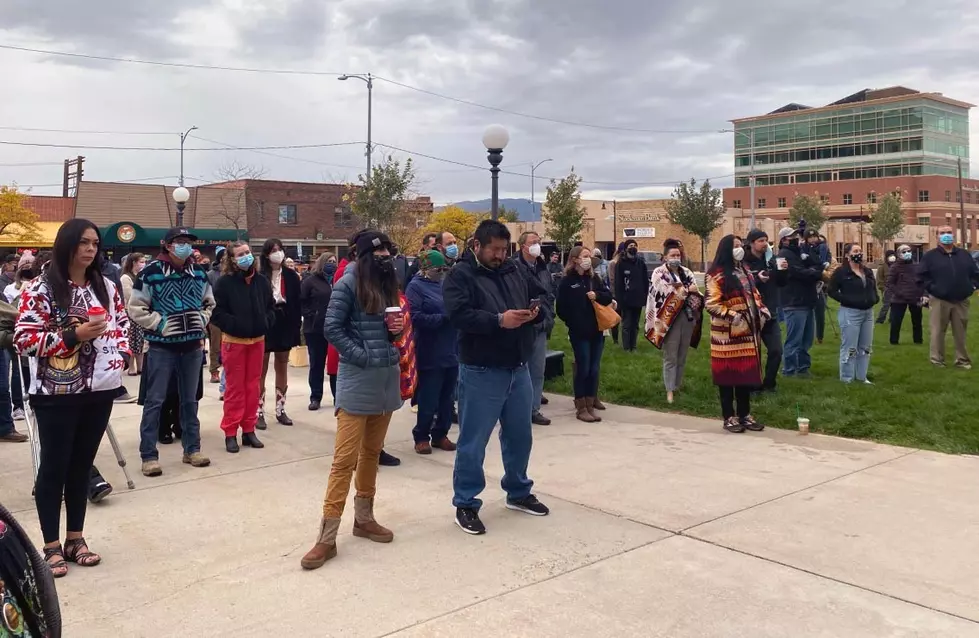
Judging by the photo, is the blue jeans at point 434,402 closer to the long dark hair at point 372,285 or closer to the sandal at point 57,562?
the long dark hair at point 372,285

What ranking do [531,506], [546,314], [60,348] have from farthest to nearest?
[546,314] → [531,506] → [60,348]

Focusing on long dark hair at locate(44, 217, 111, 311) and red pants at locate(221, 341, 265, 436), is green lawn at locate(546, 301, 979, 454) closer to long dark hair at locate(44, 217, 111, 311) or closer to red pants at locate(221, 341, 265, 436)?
red pants at locate(221, 341, 265, 436)

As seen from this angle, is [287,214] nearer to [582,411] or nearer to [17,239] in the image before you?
[17,239]

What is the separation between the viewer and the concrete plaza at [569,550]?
3877mm

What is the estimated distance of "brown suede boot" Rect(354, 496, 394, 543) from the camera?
16.3ft

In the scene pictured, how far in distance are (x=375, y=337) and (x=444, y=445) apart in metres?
2.89

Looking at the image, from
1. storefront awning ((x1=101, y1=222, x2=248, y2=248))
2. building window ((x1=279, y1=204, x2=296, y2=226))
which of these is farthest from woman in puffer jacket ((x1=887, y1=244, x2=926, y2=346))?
building window ((x1=279, y1=204, x2=296, y2=226))

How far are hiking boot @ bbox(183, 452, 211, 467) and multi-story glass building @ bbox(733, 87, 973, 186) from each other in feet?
313

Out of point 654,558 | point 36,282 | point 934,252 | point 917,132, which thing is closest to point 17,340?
point 36,282

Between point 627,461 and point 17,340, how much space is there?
15.1 feet

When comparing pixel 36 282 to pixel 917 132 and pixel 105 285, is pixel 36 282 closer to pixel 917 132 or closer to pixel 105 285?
pixel 105 285

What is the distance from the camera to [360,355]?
15.8 ft

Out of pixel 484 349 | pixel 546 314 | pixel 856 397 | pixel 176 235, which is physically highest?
pixel 176 235

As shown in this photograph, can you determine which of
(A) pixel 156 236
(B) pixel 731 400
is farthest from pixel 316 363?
(A) pixel 156 236
